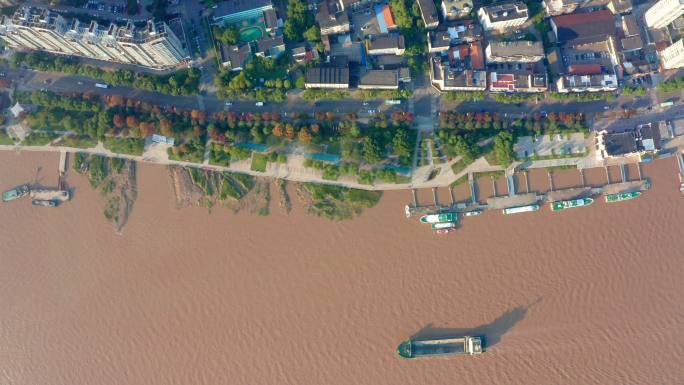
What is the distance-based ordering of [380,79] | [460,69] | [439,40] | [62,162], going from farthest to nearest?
[62,162] → [439,40] → [380,79] → [460,69]

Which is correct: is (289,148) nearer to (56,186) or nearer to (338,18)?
(338,18)

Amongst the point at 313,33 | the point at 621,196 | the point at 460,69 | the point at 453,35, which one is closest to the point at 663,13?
the point at 621,196

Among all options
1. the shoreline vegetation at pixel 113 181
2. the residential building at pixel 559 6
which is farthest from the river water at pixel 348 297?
the residential building at pixel 559 6

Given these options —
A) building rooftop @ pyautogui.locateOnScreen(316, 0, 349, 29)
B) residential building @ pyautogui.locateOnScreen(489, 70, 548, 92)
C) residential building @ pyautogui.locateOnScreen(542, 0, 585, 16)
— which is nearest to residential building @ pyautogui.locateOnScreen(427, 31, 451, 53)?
residential building @ pyautogui.locateOnScreen(489, 70, 548, 92)

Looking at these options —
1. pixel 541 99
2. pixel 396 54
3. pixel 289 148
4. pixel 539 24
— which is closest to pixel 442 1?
pixel 396 54

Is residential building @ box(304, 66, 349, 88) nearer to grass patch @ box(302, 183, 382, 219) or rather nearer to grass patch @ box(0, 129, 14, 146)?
grass patch @ box(302, 183, 382, 219)

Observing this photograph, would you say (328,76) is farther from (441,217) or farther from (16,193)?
(16,193)
